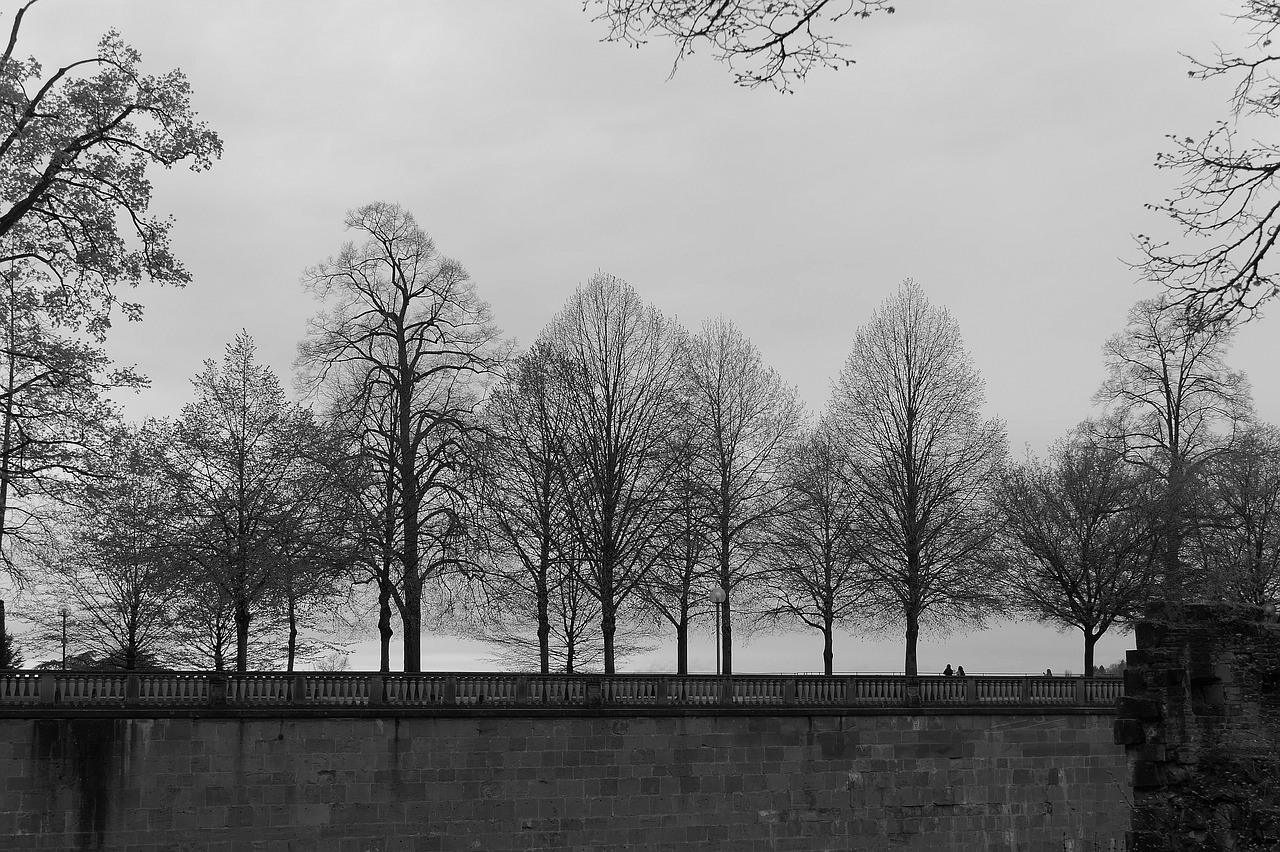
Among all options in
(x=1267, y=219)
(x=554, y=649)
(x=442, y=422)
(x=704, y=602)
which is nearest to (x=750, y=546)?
(x=704, y=602)

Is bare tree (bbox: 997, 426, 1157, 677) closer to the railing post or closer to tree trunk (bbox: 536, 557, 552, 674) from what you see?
tree trunk (bbox: 536, 557, 552, 674)

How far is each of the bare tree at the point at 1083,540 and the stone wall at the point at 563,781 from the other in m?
9.07

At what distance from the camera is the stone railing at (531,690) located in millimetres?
25062

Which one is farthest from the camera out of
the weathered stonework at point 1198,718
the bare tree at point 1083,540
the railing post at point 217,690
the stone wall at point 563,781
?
the bare tree at point 1083,540

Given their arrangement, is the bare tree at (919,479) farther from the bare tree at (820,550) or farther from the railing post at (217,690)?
the railing post at (217,690)

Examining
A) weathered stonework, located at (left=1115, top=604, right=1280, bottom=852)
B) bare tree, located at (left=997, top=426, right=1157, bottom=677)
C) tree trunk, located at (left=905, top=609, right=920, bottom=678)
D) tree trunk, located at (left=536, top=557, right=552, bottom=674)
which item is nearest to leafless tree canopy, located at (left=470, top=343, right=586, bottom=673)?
tree trunk, located at (left=536, top=557, right=552, bottom=674)

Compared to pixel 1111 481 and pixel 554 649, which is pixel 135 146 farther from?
pixel 1111 481

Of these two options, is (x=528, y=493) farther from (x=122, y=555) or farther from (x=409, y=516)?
(x=122, y=555)

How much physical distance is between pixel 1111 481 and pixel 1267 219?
34062 mm

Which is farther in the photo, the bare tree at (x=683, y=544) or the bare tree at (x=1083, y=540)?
the bare tree at (x=1083, y=540)

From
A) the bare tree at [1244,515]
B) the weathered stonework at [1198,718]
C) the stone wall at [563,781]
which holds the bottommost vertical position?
the stone wall at [563,781]

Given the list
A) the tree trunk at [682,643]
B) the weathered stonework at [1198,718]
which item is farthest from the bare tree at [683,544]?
the weathered stonework at [1198,718]

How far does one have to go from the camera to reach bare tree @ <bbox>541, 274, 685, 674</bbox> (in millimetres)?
36938

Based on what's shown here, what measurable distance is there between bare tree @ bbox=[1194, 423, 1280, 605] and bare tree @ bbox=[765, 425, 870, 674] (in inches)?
409
